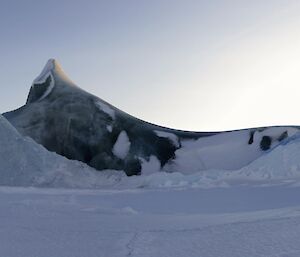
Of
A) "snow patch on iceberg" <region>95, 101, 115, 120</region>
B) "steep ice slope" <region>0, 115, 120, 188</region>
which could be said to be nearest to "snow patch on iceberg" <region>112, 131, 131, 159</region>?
"snow patch on iceberg" <region>95, 101, 115, 120</region>

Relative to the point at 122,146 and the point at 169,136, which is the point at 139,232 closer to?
the point at 122,146

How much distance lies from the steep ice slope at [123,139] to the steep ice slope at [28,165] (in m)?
2.25

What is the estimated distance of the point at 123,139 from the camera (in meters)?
23.0

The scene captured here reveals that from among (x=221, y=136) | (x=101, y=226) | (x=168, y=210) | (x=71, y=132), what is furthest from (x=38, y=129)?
(x=101, y=226)

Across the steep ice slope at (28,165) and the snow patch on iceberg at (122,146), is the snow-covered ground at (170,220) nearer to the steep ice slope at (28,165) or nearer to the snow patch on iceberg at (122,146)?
the steep ice slope at (28,165)

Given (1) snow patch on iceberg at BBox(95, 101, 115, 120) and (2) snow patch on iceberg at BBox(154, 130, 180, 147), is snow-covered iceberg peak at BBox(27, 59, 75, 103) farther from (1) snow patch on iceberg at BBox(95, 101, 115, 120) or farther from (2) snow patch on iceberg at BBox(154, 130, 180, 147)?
(2) snow patch on iceberg at BBox(154, 130, 180, 147)

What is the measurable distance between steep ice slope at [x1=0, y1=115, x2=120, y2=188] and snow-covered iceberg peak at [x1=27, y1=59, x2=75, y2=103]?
546 centimetres

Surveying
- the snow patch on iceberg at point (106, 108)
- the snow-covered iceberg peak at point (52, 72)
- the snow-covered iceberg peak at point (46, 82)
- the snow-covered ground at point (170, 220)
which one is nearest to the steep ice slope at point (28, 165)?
the snow-covered ground at point (170, 220)

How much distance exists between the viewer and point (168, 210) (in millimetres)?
9281

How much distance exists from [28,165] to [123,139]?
5503 mm

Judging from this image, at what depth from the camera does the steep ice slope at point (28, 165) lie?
18781 millimetres

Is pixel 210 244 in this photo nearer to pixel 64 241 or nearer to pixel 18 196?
pixel 64 241

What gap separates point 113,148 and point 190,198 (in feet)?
37.7

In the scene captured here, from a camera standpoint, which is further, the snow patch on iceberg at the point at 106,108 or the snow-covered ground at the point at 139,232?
the snow patch on iceberg at the point at 106,108
